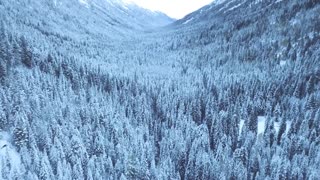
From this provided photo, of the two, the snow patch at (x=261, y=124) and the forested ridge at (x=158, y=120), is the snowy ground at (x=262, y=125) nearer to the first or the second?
the snow patch at (x=261, y=124)

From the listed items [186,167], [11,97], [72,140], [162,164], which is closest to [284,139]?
[186,167]

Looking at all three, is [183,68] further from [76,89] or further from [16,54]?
[16,54]

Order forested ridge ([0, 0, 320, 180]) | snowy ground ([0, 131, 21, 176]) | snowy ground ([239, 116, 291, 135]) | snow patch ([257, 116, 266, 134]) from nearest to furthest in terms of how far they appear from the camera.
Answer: snowy ground ([0, 131, 21, 176]) → forested ridge ([0, 0, 320, 180]) → snowy ground ([239, 116, 291, 135]) → snow patch ([257, 116, 266, 134])

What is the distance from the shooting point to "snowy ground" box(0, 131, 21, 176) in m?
55.7

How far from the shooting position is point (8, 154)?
56.9 metres

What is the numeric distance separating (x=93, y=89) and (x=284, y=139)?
74.3 m

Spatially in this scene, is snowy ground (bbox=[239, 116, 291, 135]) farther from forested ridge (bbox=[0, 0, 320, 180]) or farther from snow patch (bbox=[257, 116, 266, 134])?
forested ridge (bbox=[0, 0, 320, 180])

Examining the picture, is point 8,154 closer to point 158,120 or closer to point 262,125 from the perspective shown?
point 158,120

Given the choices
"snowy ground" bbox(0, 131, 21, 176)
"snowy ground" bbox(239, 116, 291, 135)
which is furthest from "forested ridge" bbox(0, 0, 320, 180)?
"snowy ground" bbox(239, 116, 291, 135)

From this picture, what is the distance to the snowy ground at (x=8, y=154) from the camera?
55.7m

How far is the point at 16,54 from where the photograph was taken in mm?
104625

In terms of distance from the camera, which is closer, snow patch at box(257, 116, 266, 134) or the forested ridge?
the forested ridge

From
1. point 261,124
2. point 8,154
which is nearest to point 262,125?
point 261,124

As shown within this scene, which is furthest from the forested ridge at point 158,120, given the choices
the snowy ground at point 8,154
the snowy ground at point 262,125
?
the snowy ground at point 262,125
